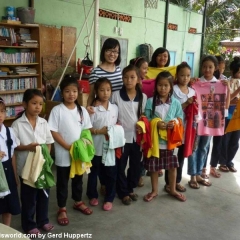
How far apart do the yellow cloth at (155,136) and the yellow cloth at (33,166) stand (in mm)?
987

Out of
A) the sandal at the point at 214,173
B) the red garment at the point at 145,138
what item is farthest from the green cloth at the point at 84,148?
the sandal at the point at 214,173

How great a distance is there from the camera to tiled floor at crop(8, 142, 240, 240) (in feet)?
7.37

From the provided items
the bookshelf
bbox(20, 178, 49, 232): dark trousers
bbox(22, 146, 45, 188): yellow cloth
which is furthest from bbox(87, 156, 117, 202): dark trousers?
the bookshelf

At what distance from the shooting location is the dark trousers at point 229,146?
137 inches

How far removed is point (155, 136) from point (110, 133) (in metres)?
0.43

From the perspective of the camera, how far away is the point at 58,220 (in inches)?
92.0

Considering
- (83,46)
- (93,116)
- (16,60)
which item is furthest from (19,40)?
(93,116)

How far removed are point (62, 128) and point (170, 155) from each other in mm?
1036

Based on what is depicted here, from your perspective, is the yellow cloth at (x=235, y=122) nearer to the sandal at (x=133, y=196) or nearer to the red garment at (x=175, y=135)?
the red garment at (x=175, y=135)

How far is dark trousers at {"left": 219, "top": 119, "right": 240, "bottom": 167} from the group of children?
561mm

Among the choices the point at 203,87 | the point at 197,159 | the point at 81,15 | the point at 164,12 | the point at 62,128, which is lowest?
the point at 197,159

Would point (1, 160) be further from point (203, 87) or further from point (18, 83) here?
point (18, 83)

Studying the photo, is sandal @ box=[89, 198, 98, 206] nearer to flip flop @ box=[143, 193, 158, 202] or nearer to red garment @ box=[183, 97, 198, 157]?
flip flop @ box=[143, 193, 158, 202]

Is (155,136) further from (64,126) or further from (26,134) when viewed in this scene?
(26,134)
